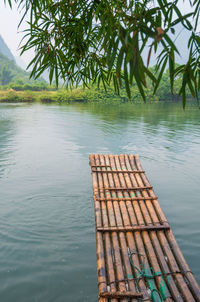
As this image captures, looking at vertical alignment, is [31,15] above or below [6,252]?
above

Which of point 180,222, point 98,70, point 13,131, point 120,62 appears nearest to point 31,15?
point 98,70

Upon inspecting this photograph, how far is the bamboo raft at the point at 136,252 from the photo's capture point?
324cm

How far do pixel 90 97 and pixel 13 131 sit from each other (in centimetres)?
4191

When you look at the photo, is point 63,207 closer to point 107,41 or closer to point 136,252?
point 136,252

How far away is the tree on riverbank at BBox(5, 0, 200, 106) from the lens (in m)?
2.01

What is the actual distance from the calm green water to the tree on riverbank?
3309 millimetres

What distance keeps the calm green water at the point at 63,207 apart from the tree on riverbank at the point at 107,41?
3.31m

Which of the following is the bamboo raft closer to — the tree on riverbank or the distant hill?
the tree on riverbank

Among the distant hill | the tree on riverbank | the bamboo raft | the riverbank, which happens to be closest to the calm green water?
the bamboo raft

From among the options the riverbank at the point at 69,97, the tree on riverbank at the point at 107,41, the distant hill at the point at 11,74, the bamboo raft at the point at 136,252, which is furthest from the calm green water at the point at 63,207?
the distant hill at the point at 11,74

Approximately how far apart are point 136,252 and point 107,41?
122 inches

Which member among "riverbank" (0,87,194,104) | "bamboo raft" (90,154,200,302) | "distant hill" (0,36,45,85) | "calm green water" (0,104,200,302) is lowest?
"calm green water" (0,104,200,302)

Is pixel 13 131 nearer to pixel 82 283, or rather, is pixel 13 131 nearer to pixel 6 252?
pixel 6 252

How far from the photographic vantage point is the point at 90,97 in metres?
58.6
